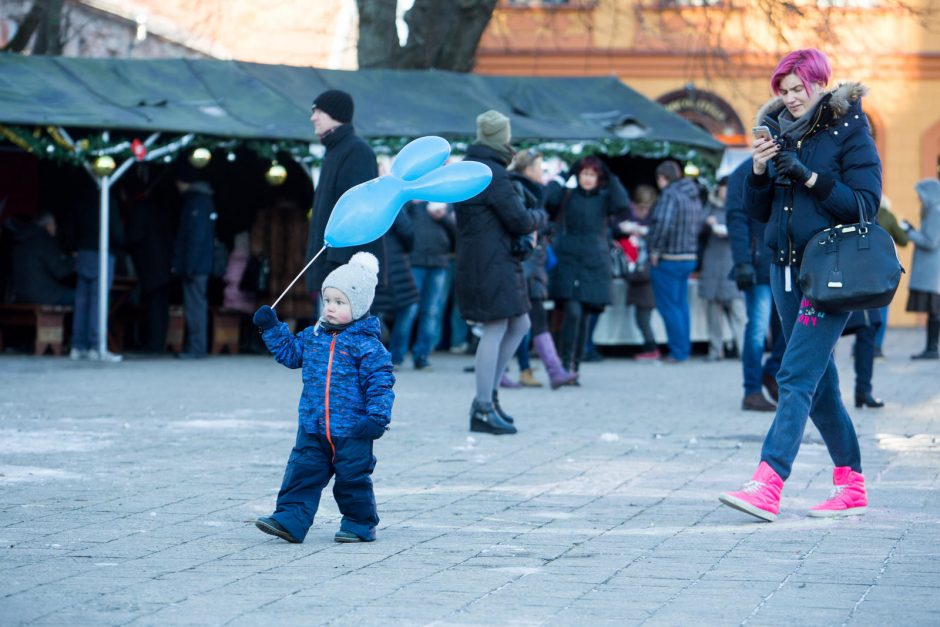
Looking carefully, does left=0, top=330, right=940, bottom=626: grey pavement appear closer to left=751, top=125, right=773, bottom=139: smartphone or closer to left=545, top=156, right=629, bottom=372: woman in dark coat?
left=751, top=125, right=773, bottom=139: smartphone

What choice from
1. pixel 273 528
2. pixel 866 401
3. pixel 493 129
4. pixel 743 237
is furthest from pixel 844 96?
pixel 866 401

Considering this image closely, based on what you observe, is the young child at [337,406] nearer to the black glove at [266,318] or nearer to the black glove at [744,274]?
the black glove at [266,318]

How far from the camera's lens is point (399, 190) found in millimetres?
6793

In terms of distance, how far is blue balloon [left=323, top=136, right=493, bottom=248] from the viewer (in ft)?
21.9

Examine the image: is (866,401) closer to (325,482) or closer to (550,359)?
(550,359)

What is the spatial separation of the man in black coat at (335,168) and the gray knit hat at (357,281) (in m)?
3.26

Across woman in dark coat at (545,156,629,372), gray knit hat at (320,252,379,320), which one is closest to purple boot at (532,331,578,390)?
woman in dark coat at (545,156,629,372)

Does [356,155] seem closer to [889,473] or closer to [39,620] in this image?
[889,473]

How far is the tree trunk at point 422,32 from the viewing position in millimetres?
20938

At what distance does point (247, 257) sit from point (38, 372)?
3.82m

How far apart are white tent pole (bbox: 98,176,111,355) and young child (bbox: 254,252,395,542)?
10.1 metres

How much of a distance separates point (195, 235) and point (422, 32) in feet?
18.7

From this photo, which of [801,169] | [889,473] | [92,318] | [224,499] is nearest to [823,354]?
[801,169]

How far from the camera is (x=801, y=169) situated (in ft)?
21.4
